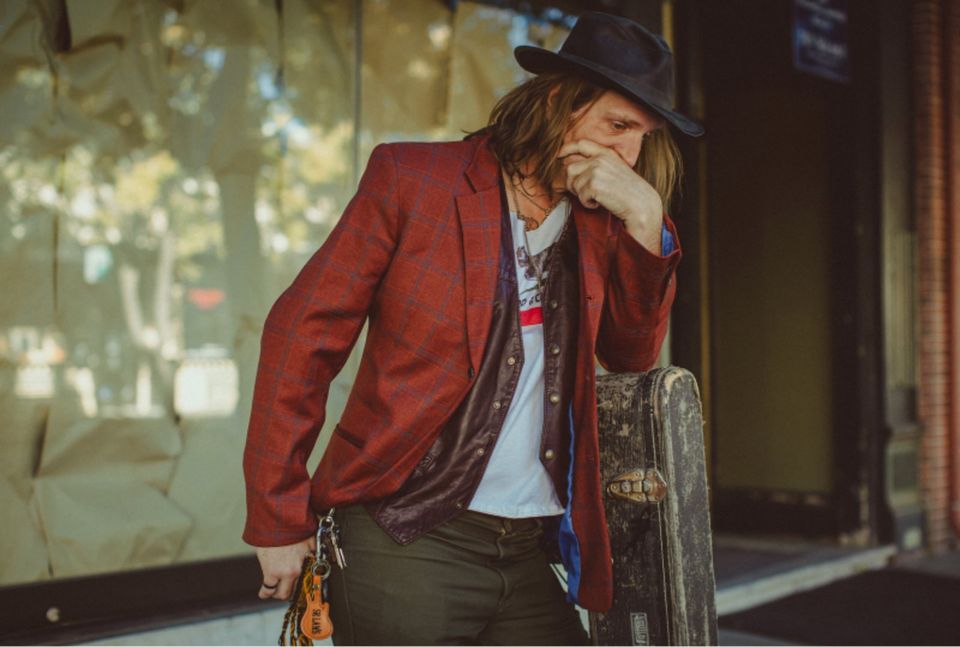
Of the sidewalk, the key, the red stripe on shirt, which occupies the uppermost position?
the red stripe on shirt

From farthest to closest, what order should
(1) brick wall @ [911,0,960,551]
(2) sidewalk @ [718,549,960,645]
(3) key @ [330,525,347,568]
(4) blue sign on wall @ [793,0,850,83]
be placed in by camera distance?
(1) brick wall @ [911,0,960,551], (4) blue sign on wall @ [793,0,850,83], (2) sidewalk @ [718,549,960,645], (3) key @ [330,525,347,568]

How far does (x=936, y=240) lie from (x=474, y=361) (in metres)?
6.15

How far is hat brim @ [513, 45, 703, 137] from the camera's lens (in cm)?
210

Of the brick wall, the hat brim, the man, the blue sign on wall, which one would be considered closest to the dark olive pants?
the man

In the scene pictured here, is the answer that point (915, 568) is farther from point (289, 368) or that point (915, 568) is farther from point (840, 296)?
point (289, 368)

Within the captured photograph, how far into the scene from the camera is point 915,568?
6.60 metres

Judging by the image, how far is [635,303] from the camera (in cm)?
227

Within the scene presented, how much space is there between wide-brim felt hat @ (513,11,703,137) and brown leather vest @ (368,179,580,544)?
1.03 ft

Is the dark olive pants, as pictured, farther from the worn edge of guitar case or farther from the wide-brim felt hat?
the wide-brim felt hat

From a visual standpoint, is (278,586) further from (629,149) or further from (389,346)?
(629,149)

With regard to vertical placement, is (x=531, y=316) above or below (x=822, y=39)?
below

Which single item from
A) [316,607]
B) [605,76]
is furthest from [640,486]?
[605,76]

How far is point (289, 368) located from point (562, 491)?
647mm

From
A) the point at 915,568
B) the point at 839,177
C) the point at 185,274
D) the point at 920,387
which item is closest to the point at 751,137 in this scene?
the point at 839,177
